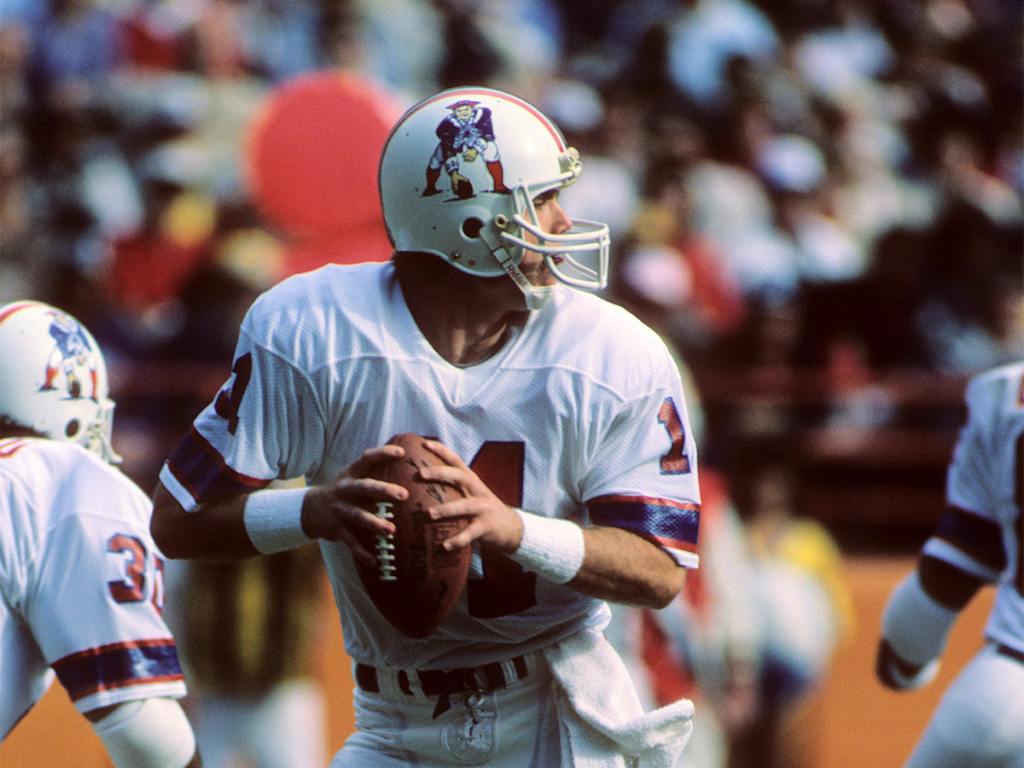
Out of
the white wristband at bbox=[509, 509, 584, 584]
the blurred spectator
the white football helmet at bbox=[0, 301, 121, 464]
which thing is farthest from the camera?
the blurred spectator

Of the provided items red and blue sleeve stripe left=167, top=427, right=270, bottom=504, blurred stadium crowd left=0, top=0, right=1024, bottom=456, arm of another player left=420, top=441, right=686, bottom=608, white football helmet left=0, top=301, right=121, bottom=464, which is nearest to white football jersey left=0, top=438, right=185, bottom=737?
white football helmet left=0, top=301, right=121, bottom=464

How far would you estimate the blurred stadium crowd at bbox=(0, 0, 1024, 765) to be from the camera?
747 centimetres

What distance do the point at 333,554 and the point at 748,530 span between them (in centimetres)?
439

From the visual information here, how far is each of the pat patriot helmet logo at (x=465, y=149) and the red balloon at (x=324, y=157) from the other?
149 inches

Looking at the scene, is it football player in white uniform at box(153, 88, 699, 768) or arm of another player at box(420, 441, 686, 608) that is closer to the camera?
arm of another player at box(420, 441, 686, 608)

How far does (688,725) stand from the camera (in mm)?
3188

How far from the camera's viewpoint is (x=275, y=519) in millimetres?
3014

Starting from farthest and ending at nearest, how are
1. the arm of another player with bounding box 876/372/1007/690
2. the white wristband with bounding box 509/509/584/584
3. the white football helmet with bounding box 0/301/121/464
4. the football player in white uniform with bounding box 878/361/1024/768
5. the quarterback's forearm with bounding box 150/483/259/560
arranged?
the arm of another player with bounding box 876/372/1007/690 < the football player in white uniform with bounding box 878/361/1024/768 < the white football helmet with bounding box 0/301/121/464 < the quarterback's forearm with bounding box 150/483/259/560 < the white wristband with bounding box 509/509/584/584

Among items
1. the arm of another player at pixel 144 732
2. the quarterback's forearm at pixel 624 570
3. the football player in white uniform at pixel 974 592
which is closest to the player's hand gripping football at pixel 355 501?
the quarterback's forearm at pixel 624 570

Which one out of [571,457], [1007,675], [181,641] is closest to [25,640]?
[571,457]

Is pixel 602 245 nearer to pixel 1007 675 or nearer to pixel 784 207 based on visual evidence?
pixel 1007 675

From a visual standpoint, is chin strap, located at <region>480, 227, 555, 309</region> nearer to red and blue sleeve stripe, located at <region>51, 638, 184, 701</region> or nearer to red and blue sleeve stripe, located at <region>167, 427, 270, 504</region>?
red and blue sleeve stripe, located at <region>167, 427, 270, 504</region>

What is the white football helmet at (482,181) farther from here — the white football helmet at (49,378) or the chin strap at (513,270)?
the white football helmet at (49,378)

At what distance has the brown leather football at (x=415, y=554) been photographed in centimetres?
282
